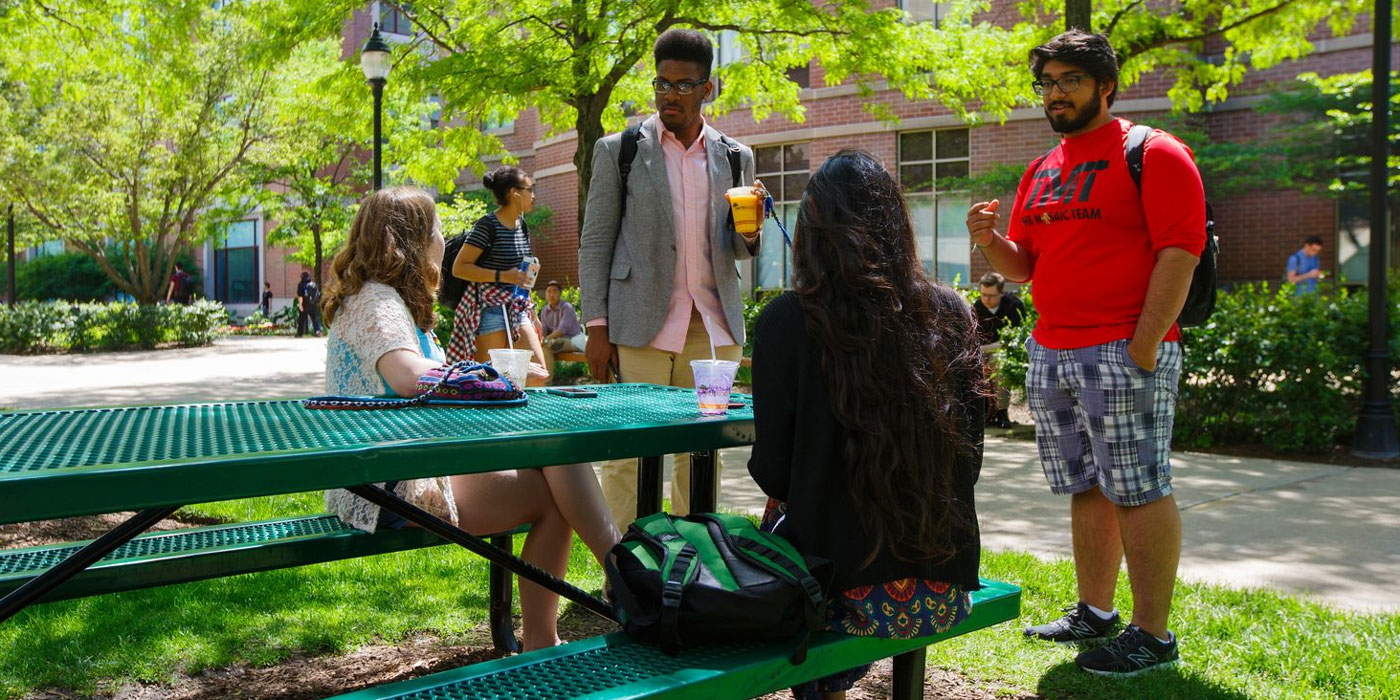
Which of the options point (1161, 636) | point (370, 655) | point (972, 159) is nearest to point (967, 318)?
point (1161, 636)

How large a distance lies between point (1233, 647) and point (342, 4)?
33.4 feet

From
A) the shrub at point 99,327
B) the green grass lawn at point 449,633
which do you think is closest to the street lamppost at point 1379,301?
the green grass lawn at point 449,633

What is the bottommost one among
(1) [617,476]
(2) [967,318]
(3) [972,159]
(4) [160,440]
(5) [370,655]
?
(5) [370,655]

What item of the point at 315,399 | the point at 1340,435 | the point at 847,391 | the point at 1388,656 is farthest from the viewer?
the point at 1340,435

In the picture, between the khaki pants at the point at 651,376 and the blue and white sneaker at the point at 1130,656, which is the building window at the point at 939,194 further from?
the blue and white sneaker at the point at 1130,656

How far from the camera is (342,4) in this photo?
36.3 ft

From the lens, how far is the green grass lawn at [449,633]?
11.1 ft

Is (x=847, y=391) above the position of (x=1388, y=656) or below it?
above

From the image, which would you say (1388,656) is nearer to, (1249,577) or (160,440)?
(1249,577)

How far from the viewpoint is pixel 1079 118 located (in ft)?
11.5

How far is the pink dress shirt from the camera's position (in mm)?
4105

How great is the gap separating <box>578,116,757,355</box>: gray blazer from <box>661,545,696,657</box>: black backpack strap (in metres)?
1.96

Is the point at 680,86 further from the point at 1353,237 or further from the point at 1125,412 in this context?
the point at 1353,237

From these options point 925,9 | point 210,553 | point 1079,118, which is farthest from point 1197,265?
point 925,9
